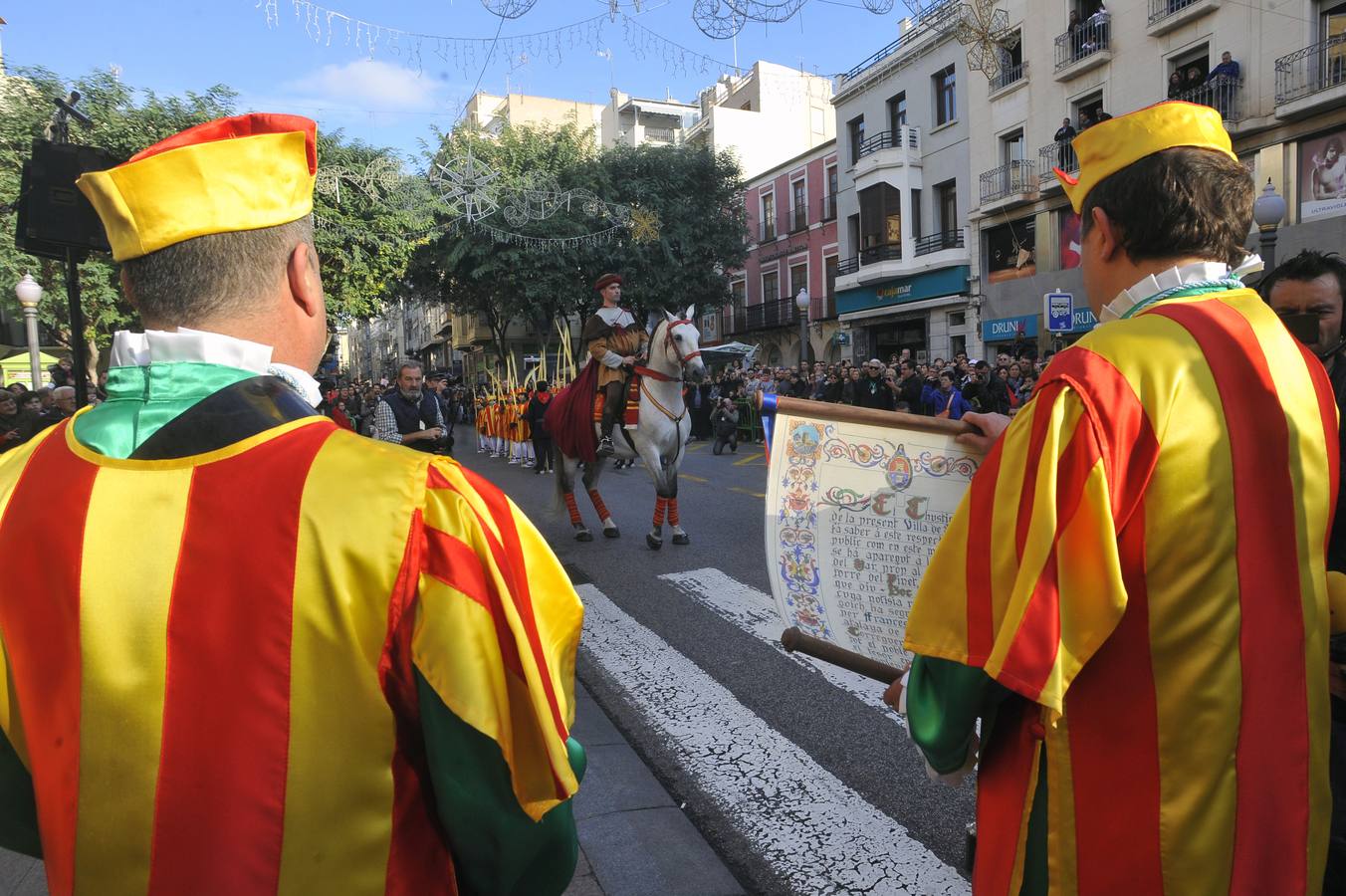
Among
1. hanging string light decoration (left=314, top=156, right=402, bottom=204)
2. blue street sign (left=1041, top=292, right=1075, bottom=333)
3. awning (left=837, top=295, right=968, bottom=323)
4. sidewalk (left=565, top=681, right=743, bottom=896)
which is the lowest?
sidewalk (left=565, top=681, right=743, bottom=896)

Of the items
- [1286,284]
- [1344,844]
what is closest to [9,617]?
[1344,844]

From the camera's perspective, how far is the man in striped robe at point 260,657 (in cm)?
106

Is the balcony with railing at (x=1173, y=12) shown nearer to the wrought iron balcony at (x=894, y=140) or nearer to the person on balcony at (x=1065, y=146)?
the person on balcony at (x=1065, y=146)

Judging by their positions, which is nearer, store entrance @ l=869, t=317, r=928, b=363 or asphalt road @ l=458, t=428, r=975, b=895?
asphalt road @ l=458, t=428, r=975, b=895

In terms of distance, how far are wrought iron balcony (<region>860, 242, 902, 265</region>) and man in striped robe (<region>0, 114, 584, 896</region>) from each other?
29467mm

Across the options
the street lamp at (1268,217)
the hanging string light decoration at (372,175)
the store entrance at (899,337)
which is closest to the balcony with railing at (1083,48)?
the store entrance at (899,337)

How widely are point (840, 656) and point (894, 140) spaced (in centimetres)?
3049

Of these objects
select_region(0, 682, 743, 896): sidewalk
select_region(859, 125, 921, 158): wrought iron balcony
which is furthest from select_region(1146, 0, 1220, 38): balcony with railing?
select_region(0, 682, 743, 896): sidewalk

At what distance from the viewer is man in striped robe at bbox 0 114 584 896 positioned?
1059 millimetres

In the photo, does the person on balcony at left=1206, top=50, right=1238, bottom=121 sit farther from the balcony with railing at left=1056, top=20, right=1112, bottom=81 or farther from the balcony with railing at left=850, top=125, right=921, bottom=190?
the balcony with railing at left=850, top=125, right=921, bottom=190

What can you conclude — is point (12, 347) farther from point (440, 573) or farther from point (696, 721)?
point (440, 573)

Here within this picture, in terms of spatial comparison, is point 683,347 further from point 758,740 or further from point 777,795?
point 777,795

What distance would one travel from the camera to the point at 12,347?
25.9 meters

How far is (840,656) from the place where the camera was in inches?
72.4
